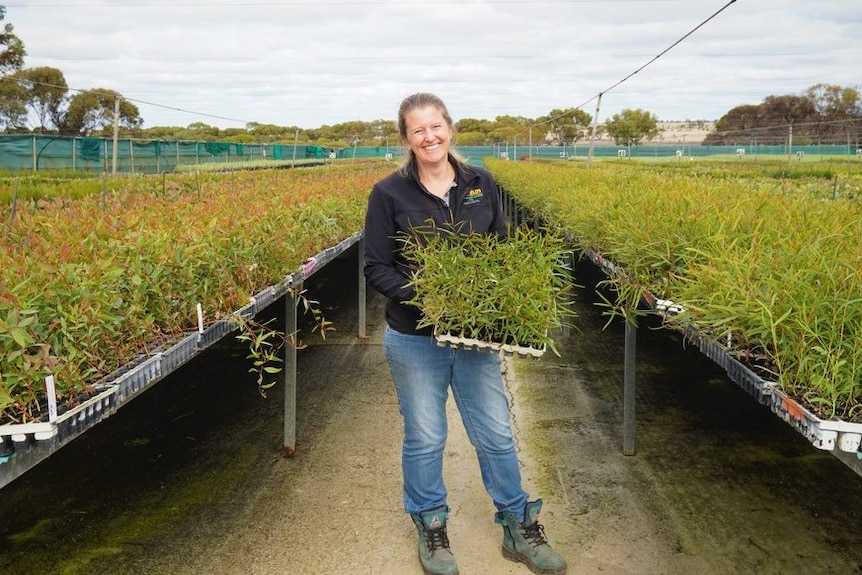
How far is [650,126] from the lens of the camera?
54000 millimetres

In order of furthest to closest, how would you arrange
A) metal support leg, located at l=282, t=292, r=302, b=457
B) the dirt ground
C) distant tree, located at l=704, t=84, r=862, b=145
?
distant tree, located at l=704, t=84, r=862, b=145
metal support leg, located at l=282, t=292, r=302, b=457
the dirt ground

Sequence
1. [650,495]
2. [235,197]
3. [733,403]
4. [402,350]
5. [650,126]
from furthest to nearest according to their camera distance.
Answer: [650,126], [235,197], [733,403], [650,495], [402,350]

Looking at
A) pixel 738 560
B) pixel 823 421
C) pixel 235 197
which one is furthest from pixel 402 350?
pixel 235 197

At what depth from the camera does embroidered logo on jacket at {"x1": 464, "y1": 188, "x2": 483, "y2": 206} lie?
2562mm

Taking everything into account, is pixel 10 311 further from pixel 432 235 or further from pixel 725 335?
pixel 725 335

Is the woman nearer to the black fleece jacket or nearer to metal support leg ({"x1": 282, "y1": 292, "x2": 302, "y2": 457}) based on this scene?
the black fleece jacket

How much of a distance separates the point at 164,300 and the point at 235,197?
276 cm

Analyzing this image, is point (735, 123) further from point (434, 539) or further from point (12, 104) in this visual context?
point (434, 539)

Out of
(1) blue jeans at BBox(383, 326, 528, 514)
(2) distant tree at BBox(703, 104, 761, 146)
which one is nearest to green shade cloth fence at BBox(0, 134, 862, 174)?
(1) blue jeans at BBox(383, 326, 528, 514)

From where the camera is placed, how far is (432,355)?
248cm

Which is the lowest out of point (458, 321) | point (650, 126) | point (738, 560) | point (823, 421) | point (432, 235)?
point (738, 560)

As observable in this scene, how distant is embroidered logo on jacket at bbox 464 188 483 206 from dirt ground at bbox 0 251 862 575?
1.30 m

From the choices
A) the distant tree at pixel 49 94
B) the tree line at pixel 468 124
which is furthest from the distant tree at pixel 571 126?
the distant tree at pixel 49 94

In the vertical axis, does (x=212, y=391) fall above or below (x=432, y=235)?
below
